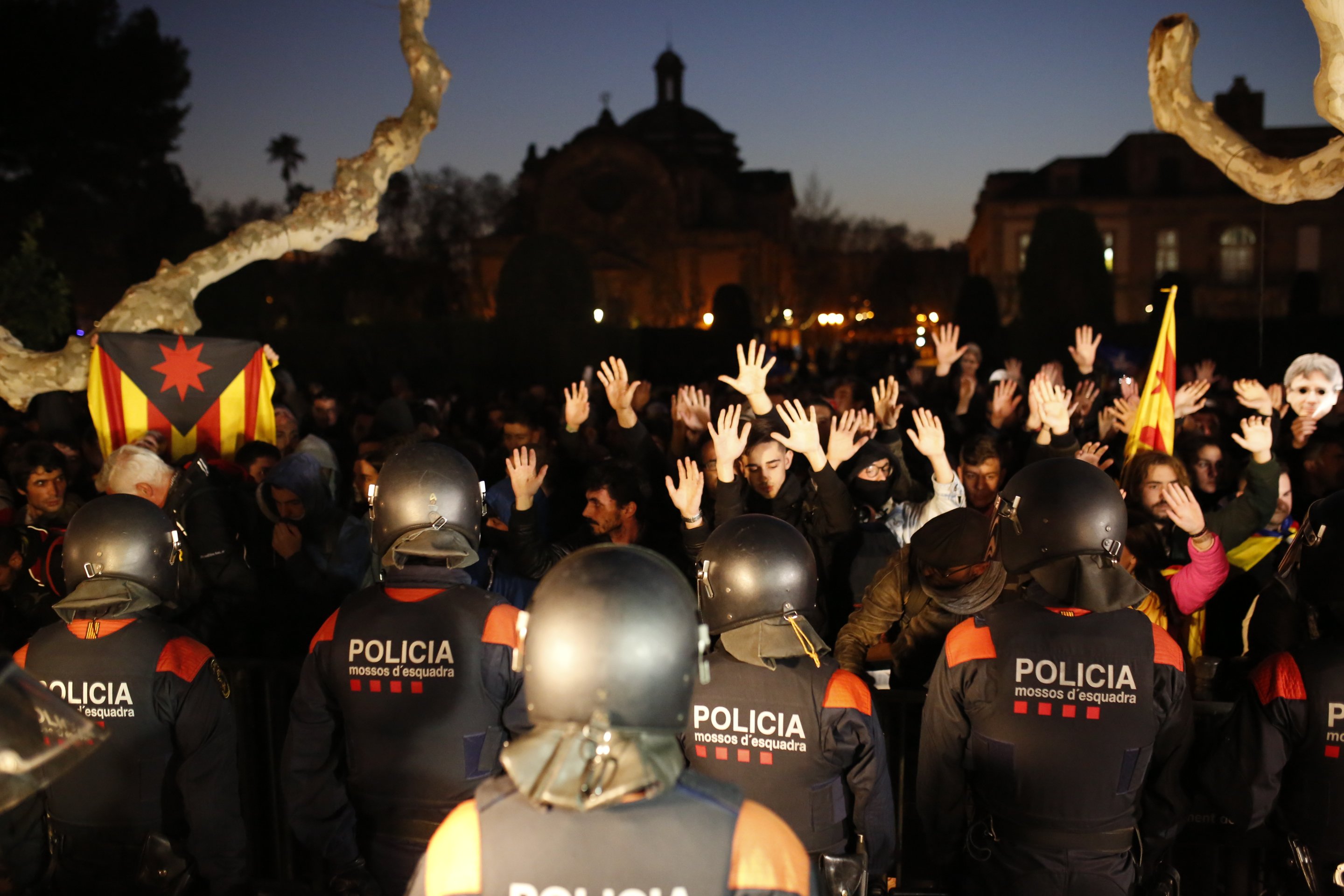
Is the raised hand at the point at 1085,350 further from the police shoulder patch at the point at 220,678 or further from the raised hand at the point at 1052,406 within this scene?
the police shoulder patch at the point at 220,678

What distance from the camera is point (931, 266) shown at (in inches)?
2653

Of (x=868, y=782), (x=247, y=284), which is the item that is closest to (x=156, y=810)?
(x=868, y=782)

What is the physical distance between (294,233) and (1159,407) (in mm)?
5536

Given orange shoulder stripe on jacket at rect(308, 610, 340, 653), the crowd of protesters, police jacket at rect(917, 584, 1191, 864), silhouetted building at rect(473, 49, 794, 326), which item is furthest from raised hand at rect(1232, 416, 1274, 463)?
silhouetted building at rect(473, 49, 794, 326)

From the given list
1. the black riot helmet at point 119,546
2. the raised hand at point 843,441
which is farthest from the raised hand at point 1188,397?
the black riot helmet at point 119,546

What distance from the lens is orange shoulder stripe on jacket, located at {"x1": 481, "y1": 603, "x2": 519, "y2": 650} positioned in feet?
11.2

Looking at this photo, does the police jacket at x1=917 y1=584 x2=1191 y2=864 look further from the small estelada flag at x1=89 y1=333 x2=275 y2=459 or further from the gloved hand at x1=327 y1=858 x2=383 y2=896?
the small estelada flag at x1=89 y1=333 x2=275 y2=459

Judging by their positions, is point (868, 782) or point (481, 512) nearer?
point (868, 782)

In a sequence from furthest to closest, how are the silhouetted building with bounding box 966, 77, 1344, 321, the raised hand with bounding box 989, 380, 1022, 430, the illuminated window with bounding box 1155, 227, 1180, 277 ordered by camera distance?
the illuminated window with bounding box 1155, 227, 1180, 277 < the silhouetted building with bounding box 966, 77, 1344, 321 < the raised hand with bounding box 989, 380, 1022, 430

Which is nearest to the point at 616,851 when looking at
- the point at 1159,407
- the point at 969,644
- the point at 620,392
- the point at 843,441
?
the point at 969,644

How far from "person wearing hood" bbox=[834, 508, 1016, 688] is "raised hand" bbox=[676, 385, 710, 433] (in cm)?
269

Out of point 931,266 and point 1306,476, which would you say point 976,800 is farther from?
point 931,266

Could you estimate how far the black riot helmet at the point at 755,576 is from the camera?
128 inches

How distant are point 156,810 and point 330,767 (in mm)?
582
